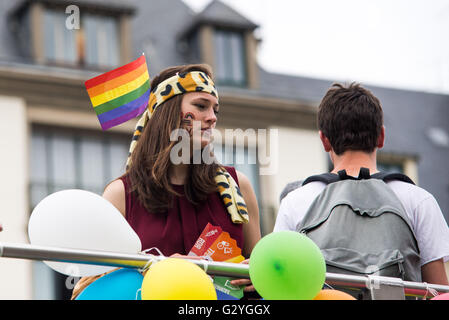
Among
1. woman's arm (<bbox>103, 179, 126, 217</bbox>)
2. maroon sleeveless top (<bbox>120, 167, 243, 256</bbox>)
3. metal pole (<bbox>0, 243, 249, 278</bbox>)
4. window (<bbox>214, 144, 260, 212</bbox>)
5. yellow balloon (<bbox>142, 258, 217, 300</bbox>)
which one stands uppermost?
window (<bbox>214, 144, 260, 212</bbox>)

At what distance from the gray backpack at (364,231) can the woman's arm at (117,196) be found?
79 centimetres

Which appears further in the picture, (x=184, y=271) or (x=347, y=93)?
(x=347, y=93)

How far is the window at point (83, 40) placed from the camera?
16.9 m

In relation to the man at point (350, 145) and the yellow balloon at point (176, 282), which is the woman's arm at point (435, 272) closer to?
the man at point (350, 145)

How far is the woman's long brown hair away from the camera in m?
4.05

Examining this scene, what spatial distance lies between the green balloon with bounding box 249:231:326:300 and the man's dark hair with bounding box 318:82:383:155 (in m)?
0.95

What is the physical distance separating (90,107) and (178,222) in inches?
506

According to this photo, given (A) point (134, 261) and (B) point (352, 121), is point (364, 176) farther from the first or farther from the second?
(A) point (134, 261)

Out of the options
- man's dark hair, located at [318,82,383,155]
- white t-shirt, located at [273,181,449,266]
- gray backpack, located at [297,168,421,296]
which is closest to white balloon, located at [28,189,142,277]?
gray backpack, located at [297,168,421,296]

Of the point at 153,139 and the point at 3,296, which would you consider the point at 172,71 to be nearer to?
the point at 153,139

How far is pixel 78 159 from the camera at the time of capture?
17.2 metres

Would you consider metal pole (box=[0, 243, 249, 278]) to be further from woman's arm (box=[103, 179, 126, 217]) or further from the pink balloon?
woman's arm (box=[103, 179, 126, 217])

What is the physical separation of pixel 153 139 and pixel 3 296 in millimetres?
11538
